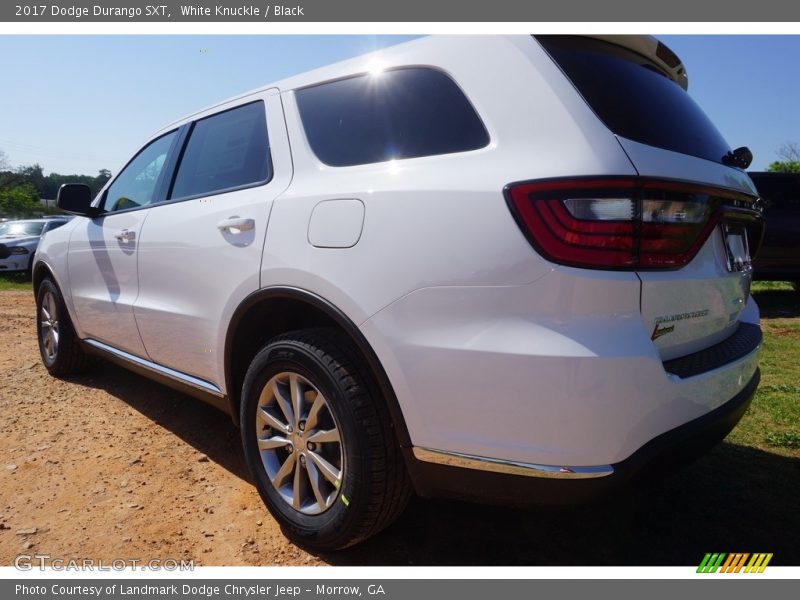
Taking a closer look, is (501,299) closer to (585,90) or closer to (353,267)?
(353,267)

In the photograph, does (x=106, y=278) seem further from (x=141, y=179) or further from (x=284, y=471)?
(x=284, y=471)

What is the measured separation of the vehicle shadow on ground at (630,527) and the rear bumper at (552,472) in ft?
0.44

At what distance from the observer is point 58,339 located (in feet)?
13.7

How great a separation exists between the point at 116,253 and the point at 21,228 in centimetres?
1393

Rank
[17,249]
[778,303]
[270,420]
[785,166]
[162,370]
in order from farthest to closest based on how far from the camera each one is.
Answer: [785,166] < [17,249] < [778,303] < [162,370] < [270,420]

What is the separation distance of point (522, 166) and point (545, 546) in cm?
144

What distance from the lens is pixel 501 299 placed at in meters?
1.51

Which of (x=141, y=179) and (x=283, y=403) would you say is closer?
(x=283, y=403)

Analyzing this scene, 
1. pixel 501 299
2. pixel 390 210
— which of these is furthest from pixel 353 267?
pixel 501 299

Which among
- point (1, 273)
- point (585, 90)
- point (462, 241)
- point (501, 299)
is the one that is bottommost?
point (1, 273)

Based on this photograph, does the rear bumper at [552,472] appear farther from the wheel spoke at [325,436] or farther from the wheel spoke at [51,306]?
the wheel spoke at [51,306]

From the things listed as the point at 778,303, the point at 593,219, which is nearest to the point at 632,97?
the point at 593,219

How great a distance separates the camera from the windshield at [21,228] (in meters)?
14.0

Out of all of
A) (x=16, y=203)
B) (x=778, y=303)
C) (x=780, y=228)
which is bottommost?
(x=778, y=303)
